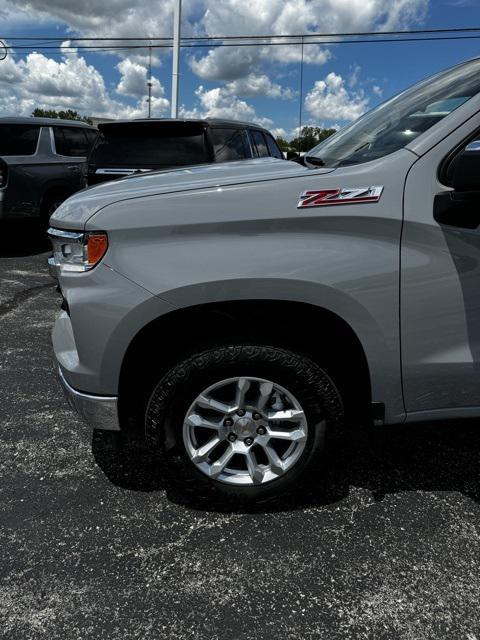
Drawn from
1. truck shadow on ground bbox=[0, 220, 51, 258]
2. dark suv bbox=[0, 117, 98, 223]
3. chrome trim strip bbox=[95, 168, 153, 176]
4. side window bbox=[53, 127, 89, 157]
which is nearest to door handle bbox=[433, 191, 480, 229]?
chrome trim strip bbox=[95, 168, 153, 176]

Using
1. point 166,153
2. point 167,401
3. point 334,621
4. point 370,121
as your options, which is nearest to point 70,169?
point 166,153

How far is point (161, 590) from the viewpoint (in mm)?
1970

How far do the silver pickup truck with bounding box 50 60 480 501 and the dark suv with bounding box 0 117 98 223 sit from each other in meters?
5.62

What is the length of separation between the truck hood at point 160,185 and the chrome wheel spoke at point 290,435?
1091 millimetres

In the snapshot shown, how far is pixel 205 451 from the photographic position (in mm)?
2322

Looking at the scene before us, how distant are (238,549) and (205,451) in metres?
0.43

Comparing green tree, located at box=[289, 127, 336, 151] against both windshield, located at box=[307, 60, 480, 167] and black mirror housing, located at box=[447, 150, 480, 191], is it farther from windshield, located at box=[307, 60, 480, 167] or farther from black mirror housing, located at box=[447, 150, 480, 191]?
black mirror housing, located at box=[447, 150, 480, 191]

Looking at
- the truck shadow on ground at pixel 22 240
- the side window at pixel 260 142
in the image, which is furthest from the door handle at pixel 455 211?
the truck shadow on ground at pixel 22 240

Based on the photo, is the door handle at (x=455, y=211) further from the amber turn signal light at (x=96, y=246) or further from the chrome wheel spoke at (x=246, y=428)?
the amber turn signal light at (x=96, y=246)

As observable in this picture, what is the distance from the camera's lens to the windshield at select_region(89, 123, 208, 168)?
540cm

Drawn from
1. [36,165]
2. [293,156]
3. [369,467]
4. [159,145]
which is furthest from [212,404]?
[36,165]

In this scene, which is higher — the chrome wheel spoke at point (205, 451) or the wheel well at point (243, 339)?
the wheel well at point (243, 339)

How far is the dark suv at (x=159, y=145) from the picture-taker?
539 cm

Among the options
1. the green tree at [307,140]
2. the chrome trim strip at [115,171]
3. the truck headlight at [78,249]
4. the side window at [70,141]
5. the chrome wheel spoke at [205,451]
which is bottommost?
the chrome wheel spoke at [205,451]
